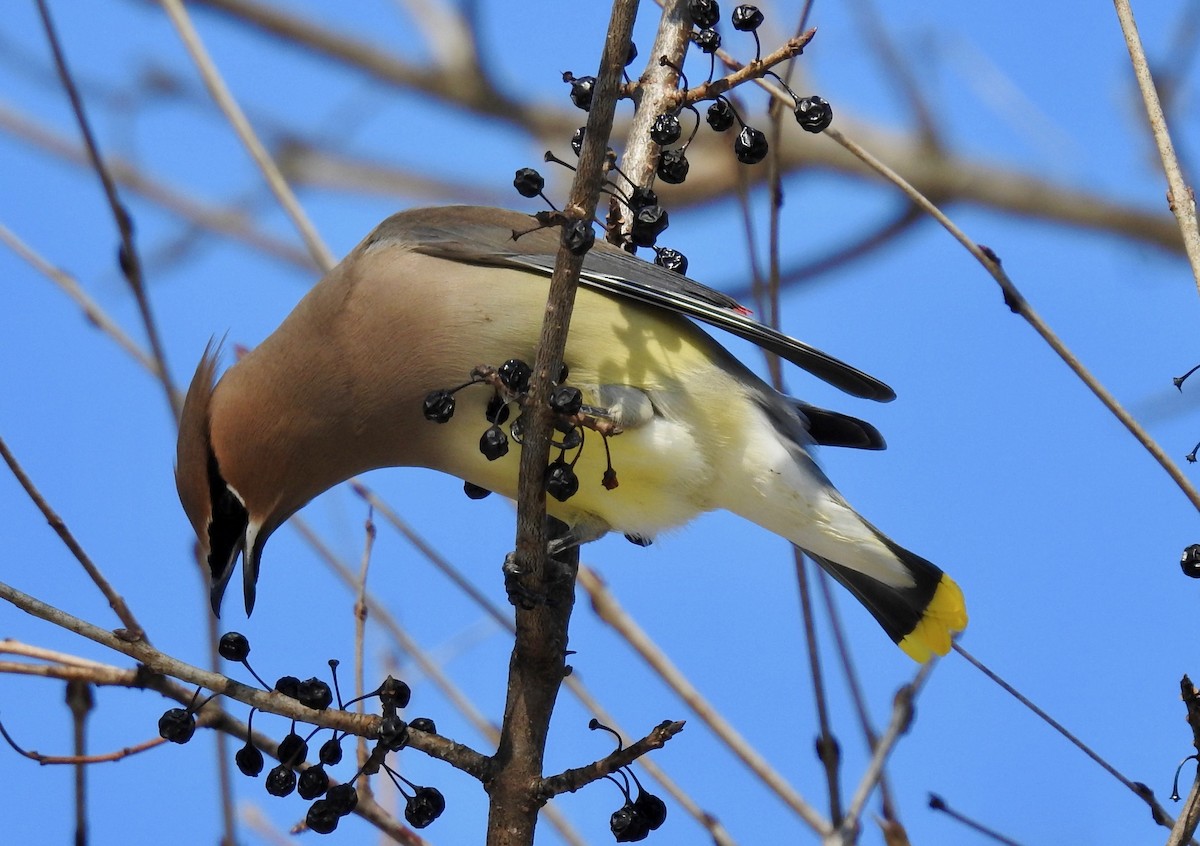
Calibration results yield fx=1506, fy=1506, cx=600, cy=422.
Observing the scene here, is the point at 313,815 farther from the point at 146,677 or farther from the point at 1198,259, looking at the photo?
the point at 1198,259

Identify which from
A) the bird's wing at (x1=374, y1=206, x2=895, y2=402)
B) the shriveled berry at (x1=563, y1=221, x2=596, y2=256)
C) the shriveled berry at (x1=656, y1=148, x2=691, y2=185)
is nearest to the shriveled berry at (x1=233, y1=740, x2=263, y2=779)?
the shriveled berry at (x1=563, y1=221, x2=596, y2=256)

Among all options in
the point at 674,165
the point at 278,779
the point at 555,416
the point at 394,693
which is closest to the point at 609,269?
the point at 674,165

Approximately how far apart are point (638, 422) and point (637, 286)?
316mm

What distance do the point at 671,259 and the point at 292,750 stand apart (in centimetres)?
170

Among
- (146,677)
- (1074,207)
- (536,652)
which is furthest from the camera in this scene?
(1074,207)

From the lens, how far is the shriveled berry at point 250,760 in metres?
2.52

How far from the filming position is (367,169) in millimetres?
7551

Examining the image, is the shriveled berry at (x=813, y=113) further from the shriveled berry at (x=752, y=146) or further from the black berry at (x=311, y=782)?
the black berry at (x=311, y=782)

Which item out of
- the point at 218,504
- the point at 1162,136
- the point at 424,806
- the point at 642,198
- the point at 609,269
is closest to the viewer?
the point at 1162,136

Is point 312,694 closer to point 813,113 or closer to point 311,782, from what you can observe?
point 311,782

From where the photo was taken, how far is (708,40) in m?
3.03

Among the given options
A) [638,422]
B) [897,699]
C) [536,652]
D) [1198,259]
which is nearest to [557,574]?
[536,652]

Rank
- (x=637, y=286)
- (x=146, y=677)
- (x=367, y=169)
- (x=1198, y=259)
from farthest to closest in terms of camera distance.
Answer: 1. (x=367, y=169)
2. (x=637, y=286)
3. (x=146, y=677)
4. (x=1198, y=259)

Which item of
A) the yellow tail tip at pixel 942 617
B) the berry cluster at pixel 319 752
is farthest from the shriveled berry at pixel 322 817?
the yellow tail tip at pixel 942 617
